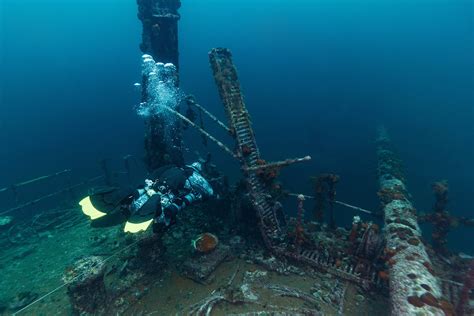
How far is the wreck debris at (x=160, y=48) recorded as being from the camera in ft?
35.7

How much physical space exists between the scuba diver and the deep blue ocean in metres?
13.3

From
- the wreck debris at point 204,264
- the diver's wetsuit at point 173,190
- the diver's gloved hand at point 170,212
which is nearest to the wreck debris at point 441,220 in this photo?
the wreck debris at point 204,264

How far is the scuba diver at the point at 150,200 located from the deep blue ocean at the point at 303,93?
43.6 feet

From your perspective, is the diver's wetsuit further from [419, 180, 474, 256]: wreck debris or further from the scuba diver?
[419, 180, 474, 256]: wreck debris

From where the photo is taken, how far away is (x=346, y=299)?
6324 mm

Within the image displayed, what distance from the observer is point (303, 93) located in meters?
46.1

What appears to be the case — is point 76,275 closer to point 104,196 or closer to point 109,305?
point 109,305

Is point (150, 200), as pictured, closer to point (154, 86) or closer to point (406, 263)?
point (406, 263)

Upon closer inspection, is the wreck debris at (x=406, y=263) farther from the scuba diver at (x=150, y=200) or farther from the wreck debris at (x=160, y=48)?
the wreck debris at (x=160, y=48)

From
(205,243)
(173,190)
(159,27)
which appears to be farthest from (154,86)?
(205,243)

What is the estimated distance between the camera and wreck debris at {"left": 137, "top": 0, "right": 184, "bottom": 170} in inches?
428

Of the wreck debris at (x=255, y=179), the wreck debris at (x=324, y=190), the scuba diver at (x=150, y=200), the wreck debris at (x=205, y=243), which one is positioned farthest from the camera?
the wreck debris at (x=324, y=190)

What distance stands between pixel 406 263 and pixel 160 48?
1017 cm

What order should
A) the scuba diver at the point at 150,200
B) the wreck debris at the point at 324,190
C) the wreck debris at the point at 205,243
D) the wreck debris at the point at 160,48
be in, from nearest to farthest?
the scuba diver at the point at 150,200 < the wreck debris at the point at 205,243 < the wreck debris at the point at 324,190 < the wreck debris at the point at 160,48
